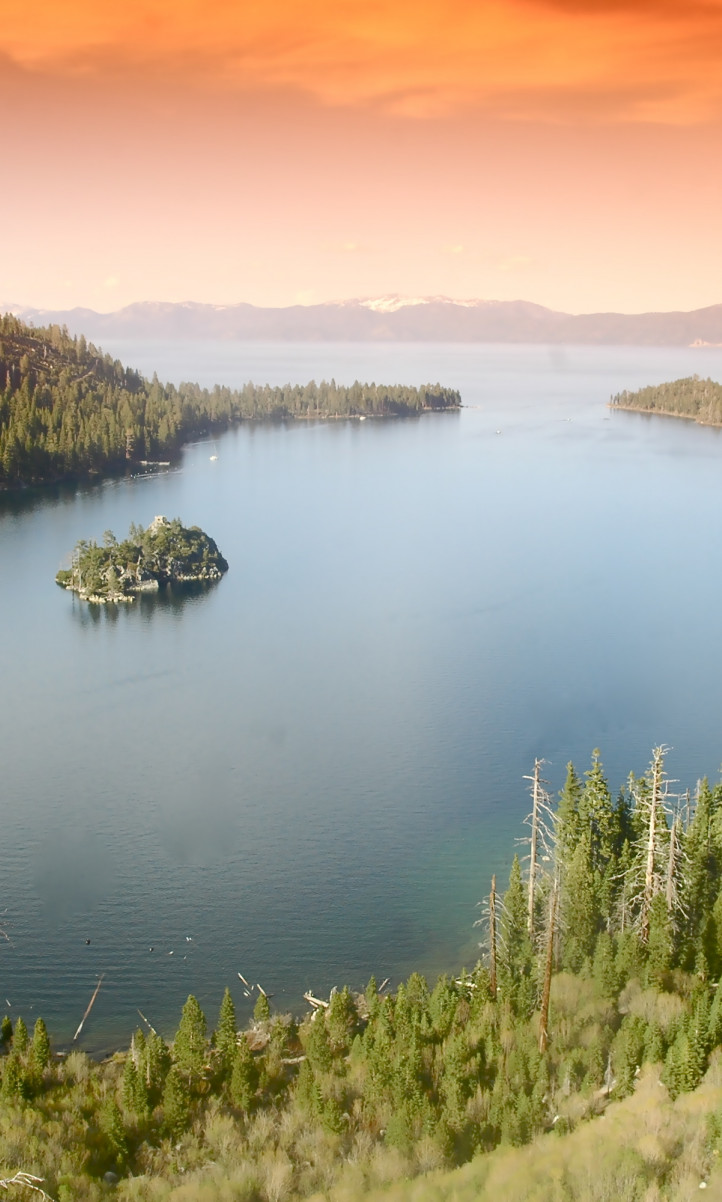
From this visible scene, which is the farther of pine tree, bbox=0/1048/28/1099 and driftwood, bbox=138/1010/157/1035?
driftwood, bbox=138/1010/157/1035

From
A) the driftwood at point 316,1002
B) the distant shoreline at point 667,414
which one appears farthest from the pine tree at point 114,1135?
the distant shoreline at point 667,414

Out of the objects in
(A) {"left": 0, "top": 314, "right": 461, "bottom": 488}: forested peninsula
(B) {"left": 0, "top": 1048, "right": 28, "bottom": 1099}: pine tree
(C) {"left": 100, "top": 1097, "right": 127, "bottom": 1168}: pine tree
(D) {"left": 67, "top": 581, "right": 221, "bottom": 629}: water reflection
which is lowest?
(C) {"left": 100, "top": 1097, "right": 127, "bottom": 1168}: pine tree

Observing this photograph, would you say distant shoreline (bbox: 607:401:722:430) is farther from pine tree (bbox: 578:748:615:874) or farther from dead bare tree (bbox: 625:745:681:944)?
dead bare tree (bbox: 625:745:681:944)

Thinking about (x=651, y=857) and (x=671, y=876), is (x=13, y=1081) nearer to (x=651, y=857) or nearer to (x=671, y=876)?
(x=651, y=857)

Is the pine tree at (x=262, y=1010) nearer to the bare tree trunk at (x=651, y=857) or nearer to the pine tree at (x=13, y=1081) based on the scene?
the pine tree at (x=13, y=1081)

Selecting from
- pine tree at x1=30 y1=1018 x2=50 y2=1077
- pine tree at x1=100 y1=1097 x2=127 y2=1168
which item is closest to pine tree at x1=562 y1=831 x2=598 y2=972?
pine tree at x1=100 y1=1097 x2=127 y2=1168

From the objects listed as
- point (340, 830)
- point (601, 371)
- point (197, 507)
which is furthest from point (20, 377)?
point (601, 371)

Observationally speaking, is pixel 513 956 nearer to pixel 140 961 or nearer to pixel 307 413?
pixel 140 961
